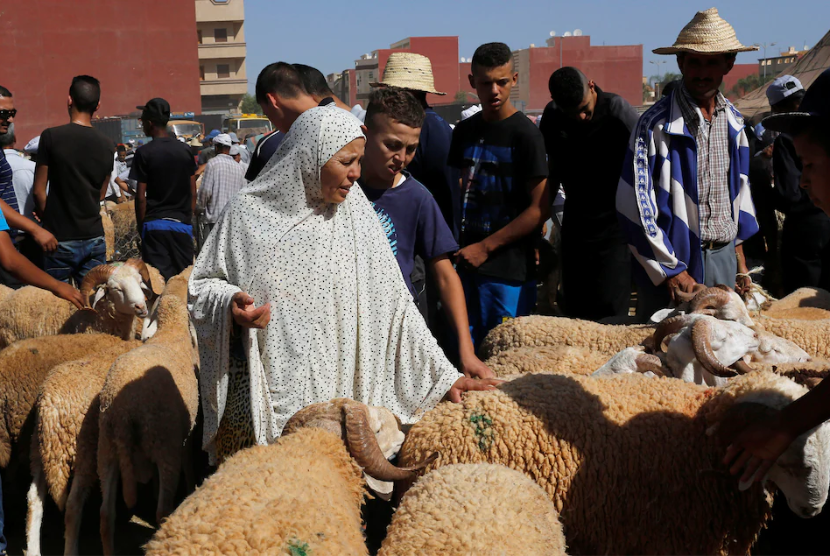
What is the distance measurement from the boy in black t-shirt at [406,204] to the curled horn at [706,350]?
0.79 m

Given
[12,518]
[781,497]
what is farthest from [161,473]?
[781,497]

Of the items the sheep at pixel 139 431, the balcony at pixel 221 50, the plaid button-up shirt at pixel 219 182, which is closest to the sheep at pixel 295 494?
the sheep at pixel 139 431

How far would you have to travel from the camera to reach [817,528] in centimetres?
307

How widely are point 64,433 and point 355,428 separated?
218cm

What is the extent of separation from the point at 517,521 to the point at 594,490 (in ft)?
1.75

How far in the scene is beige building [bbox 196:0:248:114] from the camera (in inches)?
2157

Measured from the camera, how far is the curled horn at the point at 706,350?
2906 millimetres

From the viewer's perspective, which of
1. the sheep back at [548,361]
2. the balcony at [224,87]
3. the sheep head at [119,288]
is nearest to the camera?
the sheep back at [548,361]

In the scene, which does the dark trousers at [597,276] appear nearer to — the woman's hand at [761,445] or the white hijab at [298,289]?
the white hijab at [298,289]

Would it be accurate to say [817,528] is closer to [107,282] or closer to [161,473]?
[161,473]

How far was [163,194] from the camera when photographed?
22.2 ft

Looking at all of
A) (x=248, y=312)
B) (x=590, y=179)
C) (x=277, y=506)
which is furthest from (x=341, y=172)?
(x=590, y=179)

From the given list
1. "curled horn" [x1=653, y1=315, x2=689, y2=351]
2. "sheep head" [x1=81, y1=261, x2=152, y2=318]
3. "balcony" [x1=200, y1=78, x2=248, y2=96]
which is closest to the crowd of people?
"curled horn" [x1=653, y1=315, x2=689, y2=351]

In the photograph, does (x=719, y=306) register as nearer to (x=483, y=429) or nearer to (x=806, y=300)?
(x=483, y=429)
